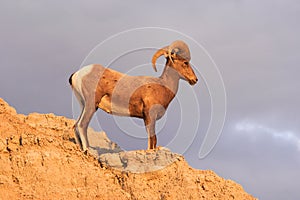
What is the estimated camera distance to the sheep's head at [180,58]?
21047 millimetres

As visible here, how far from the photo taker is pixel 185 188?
18.4m

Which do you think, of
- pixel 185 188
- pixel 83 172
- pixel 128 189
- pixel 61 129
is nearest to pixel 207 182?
pixel 185 188

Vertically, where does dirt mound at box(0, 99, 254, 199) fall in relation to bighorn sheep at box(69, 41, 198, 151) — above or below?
below

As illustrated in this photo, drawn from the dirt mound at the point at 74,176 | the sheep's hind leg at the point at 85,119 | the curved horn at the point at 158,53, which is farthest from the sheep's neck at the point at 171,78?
the dirt mound at the point at 74,176

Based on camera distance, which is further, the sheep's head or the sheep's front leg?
the sheep's head

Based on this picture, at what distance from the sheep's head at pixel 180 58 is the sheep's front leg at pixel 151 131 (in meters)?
1.84

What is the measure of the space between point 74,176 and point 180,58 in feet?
17.9

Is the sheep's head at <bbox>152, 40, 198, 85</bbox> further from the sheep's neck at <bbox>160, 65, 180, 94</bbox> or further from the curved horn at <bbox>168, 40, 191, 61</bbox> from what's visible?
the sheep's neck at <bbox>160, 65, 180, 94</bbox>

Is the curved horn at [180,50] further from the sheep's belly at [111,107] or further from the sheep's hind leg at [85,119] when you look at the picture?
the sheep's hind leg at [85,119]

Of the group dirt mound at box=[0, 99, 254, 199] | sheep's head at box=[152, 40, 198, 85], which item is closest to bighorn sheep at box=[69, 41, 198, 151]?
sheep's head at box=[152, 40, 198, 85]

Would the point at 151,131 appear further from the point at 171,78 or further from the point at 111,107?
the point at 171,78

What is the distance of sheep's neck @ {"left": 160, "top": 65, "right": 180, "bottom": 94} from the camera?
69.3 ft

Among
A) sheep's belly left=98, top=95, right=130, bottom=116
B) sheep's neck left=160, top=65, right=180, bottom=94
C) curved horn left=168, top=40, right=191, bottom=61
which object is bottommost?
sheep's belly left=98, top=95, right=130, bottom=116

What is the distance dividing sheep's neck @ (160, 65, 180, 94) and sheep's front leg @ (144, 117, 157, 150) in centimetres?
142
